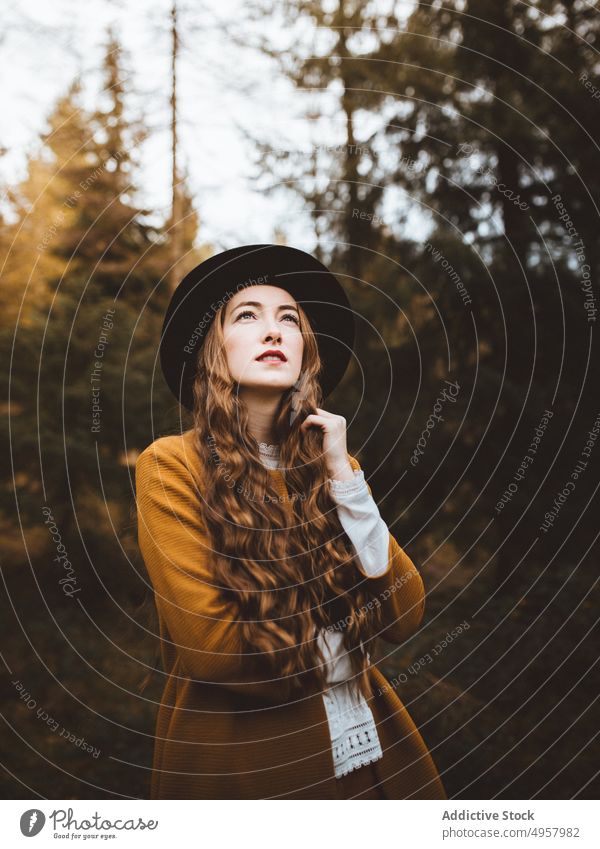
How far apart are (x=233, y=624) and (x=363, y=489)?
1.95 feet

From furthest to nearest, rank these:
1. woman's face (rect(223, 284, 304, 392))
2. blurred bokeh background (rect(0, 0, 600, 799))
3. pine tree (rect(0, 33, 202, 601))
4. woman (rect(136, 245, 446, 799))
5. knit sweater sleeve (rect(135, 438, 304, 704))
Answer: pine tree (rect(0, 33, 202, 601)) < blurred bokeh background (rect(0, 0, 600, 799)) < woman's face (rect(223, 284, 304, 392)) < woman (rect(136, 245, 446, 799)) < knit sweater sleeve (rect(135, 438, 304, 704))

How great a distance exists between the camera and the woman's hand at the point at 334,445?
208cm

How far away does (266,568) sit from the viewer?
79.0 inches

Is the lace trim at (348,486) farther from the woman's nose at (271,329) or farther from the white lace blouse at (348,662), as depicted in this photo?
the woman's nose at (271,329)

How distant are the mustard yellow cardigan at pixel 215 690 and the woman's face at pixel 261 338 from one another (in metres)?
0.30

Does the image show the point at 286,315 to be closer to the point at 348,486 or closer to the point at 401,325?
the point at 348,486

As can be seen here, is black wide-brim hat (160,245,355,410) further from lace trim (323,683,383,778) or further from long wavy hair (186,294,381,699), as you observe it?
lace trim (323,683,383,778)

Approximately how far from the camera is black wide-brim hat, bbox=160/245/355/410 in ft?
7.27

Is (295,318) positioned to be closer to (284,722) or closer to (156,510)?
(156,510)
